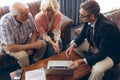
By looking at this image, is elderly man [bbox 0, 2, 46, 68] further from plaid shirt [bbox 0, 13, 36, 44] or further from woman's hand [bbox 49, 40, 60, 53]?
woman's hand [bbox 49, 40, 60, 53]

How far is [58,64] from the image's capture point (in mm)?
2311

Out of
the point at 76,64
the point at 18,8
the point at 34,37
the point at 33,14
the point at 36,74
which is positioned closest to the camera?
the point at 36,74

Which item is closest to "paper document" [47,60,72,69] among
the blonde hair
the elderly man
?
the elderly man

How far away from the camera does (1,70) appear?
118 inches

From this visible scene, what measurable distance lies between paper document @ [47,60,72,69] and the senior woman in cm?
35

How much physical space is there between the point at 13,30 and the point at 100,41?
101 centimetres

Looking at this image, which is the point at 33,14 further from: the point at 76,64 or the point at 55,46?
the point at 76,64

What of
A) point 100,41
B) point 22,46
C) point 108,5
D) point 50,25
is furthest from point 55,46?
point 108,5

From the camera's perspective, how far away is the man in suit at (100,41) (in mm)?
2275

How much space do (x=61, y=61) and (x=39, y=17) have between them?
0.69m

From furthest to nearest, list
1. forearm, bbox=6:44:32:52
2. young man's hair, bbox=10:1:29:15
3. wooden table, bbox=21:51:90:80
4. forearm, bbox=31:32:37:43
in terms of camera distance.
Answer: forearm, bbox=31:32:37:43
forearm, bbox=6:44:32:52
young man's hair, bbox=10:1:29:15
wooden table, bbox=21:51:90:80

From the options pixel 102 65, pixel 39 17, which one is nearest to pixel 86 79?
pixel 102 65

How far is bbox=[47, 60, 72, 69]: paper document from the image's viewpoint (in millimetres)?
2268

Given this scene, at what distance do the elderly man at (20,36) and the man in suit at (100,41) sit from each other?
652 millimetres
